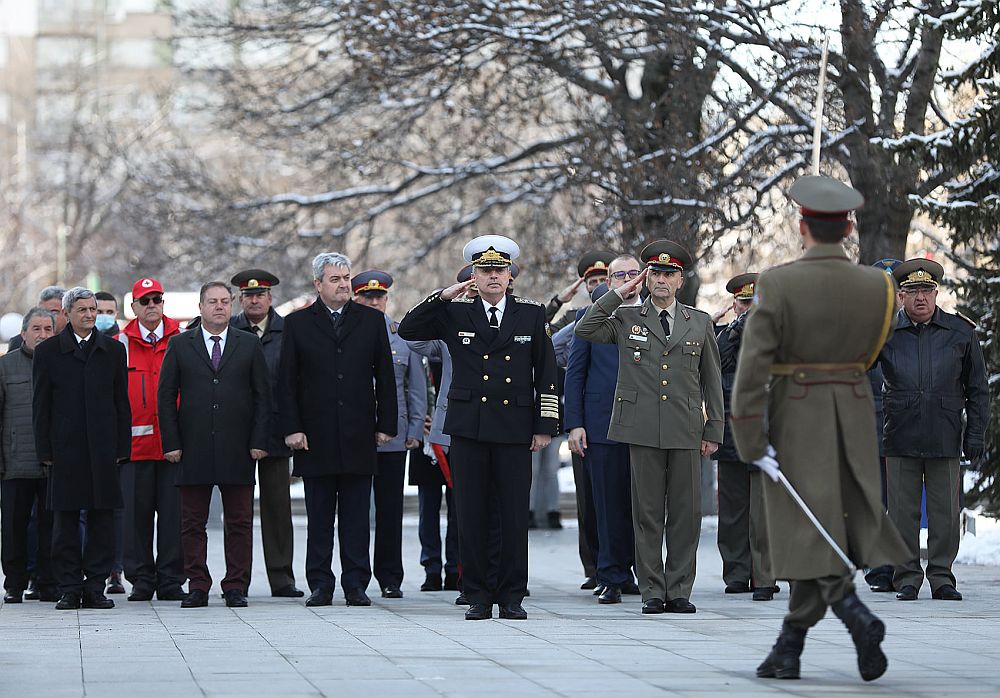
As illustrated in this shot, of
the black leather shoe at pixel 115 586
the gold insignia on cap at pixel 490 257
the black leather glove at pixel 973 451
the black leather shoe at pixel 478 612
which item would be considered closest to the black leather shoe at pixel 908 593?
the black leather glove at pixel 973 451

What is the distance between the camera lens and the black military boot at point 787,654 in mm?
7445

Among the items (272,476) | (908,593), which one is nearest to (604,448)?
(908,593)

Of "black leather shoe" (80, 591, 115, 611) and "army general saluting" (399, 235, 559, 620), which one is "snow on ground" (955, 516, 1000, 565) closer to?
"army general saluting" (399, 235, 559, 620)

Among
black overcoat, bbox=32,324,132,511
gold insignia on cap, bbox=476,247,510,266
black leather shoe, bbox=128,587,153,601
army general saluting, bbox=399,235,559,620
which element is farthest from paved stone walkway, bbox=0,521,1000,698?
gold insignia on cap, bbox=476,247,510,266

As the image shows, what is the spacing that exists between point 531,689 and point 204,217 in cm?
1961

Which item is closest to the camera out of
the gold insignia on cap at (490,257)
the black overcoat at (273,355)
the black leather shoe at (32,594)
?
the gold insignia on cap at (490,257)

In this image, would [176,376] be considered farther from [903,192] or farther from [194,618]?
[903,192]

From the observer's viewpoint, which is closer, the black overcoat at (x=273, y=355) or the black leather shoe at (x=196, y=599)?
the black leather shoe at (x=196, y=599)

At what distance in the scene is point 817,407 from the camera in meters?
7.62

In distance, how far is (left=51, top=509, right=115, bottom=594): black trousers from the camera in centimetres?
1152

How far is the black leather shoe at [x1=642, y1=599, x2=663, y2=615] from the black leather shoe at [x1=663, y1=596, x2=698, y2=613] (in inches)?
3.1

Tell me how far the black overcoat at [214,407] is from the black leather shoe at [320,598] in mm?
881

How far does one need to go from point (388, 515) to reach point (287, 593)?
858 mm

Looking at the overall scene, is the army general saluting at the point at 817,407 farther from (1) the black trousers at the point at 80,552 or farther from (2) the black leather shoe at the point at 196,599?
(1) the black trousers at the point at 80,552
